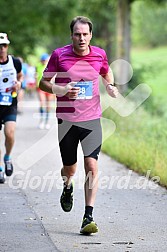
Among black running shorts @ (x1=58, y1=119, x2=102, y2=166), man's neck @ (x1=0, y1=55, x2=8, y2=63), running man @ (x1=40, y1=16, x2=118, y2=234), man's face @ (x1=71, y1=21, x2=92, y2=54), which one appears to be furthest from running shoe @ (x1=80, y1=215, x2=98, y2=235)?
man's neck @ (x1=0, y1=55, x2=8, y2=63)

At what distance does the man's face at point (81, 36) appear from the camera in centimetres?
781

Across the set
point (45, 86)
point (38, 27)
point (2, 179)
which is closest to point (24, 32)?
point (38, 27)

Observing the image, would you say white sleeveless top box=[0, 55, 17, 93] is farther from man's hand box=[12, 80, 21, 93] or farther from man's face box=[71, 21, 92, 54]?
man's face box=[71, 21, 92, 54]

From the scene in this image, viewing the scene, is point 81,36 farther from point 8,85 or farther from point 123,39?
point 123,39

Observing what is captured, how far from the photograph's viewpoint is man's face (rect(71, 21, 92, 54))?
7.81 meters

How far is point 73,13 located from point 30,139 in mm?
30900

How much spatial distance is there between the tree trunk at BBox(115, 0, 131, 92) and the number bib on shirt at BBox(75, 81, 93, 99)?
1831 centimetres

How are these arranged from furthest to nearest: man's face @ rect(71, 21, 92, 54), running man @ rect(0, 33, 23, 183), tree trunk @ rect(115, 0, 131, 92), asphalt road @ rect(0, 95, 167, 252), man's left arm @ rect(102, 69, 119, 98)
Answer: tree trunk @ rect(115, 0, 131, 92), running man @ rect(0, 33, 23, 183), man's left arm @ rect(102, 69, 119, 98), man's face @ rect(71, 21, 92, 54), asphalt road @ rect(0, 95, 167, 252)

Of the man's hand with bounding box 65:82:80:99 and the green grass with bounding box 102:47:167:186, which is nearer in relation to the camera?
the man's hand with bounding box 65:82:80:99

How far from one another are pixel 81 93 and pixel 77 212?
5.73ft

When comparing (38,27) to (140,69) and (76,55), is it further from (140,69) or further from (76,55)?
(76,55)

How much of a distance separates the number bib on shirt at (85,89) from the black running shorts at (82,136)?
270 mm

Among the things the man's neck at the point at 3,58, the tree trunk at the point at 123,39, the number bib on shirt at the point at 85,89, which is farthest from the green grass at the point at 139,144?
the tree trunk at the point at 123,39

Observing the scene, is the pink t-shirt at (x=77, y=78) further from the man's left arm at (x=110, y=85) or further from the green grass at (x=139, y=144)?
the green grass at (x=139, y=144)
